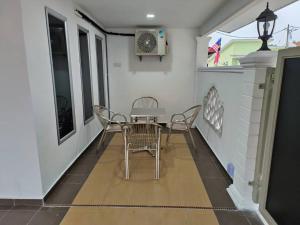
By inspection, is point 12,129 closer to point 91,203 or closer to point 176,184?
point 91,203

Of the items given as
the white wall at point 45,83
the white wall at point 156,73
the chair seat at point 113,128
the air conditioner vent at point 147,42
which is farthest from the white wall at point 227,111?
the white wall at point 45,83

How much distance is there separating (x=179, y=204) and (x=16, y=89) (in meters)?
1.88

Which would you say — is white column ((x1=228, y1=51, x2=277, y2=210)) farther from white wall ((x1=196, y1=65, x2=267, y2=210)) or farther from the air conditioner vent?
the air conditioner vent

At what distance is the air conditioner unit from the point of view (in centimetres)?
427

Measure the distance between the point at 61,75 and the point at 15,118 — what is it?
0.87m

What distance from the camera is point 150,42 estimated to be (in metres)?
4.31

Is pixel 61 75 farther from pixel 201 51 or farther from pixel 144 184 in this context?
pixel 201 51

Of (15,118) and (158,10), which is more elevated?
(158,10)

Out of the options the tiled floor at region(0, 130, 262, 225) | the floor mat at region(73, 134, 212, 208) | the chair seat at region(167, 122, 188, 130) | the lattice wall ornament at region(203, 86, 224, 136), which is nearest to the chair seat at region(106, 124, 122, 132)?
the floor mat at region(73, 134, 212, 208)

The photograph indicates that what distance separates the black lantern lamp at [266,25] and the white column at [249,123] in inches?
6.8

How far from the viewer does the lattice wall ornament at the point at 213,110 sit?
297 cm

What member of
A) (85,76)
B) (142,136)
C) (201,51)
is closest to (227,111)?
(142,136)

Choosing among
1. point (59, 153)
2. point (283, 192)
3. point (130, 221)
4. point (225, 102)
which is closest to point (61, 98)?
point (59, 153)

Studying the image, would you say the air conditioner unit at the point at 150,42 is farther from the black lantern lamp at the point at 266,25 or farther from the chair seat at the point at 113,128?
the black lantern lamp at the point at 266,25
